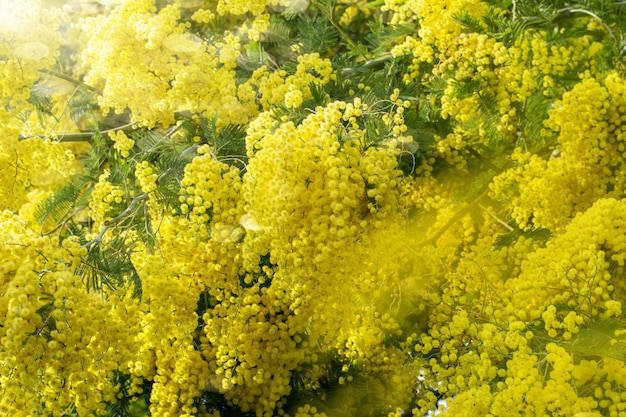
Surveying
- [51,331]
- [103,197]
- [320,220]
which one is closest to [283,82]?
[103,197]

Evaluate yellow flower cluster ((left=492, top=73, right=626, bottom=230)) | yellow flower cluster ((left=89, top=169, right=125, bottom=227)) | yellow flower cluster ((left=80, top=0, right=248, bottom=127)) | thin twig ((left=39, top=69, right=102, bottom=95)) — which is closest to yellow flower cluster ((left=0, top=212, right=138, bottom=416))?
yellow flower cluster ((left=89, top=169, right=125, bottom=227))

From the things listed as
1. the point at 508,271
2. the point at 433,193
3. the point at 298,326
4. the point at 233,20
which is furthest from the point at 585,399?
the point at 233,20

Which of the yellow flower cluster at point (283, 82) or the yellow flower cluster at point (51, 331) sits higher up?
the yellow flower cluster at point (283, 82)

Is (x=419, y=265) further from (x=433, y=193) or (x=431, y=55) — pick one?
(x=431, y=55)

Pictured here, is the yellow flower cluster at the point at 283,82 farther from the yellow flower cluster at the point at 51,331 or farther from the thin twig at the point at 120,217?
the yellow flower cluster at the point at 51,331

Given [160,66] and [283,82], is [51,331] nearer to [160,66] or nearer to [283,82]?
[160,66]

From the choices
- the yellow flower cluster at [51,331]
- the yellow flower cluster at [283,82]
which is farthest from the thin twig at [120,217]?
the yellow flower cluster at [283,82]

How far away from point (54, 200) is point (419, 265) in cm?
208

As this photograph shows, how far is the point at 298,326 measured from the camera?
360cm

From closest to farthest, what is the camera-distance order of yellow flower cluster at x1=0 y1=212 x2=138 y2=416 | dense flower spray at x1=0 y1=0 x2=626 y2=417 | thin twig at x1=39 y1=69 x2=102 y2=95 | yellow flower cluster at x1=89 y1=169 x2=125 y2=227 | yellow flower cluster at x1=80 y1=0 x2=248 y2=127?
yellow flower cluster at x1=0 y1=212 x2=138 y2=416 < dense flower spray at x1=0 y1=0 x2=626 y2=417 < yellow flower cluster at x1=89 y1=169 x2=125 y2=227 < yellow flower cluster at x1=80 y1=0 x2=248 y2=127 < thin twig at x1=39 y1=69 x2=102 y2=95

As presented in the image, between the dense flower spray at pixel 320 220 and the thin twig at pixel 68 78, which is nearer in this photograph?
the dense flower spray at pixel 320 220

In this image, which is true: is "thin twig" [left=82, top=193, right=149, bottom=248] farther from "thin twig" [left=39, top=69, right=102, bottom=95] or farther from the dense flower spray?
A: "thin twig" [left=39, top=69, right=102, bottom=95]

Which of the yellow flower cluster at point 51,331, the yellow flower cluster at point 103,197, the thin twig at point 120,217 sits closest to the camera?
the yellow flower cluster at point 51,331

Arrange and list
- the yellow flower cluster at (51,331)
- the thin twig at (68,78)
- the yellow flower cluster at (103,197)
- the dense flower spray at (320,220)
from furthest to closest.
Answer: the thin twig at (68,78) < the yellow flower cluster at (103,197) < the dense flower spray at (320,220) < the yellow flower cluster at (51,331)
